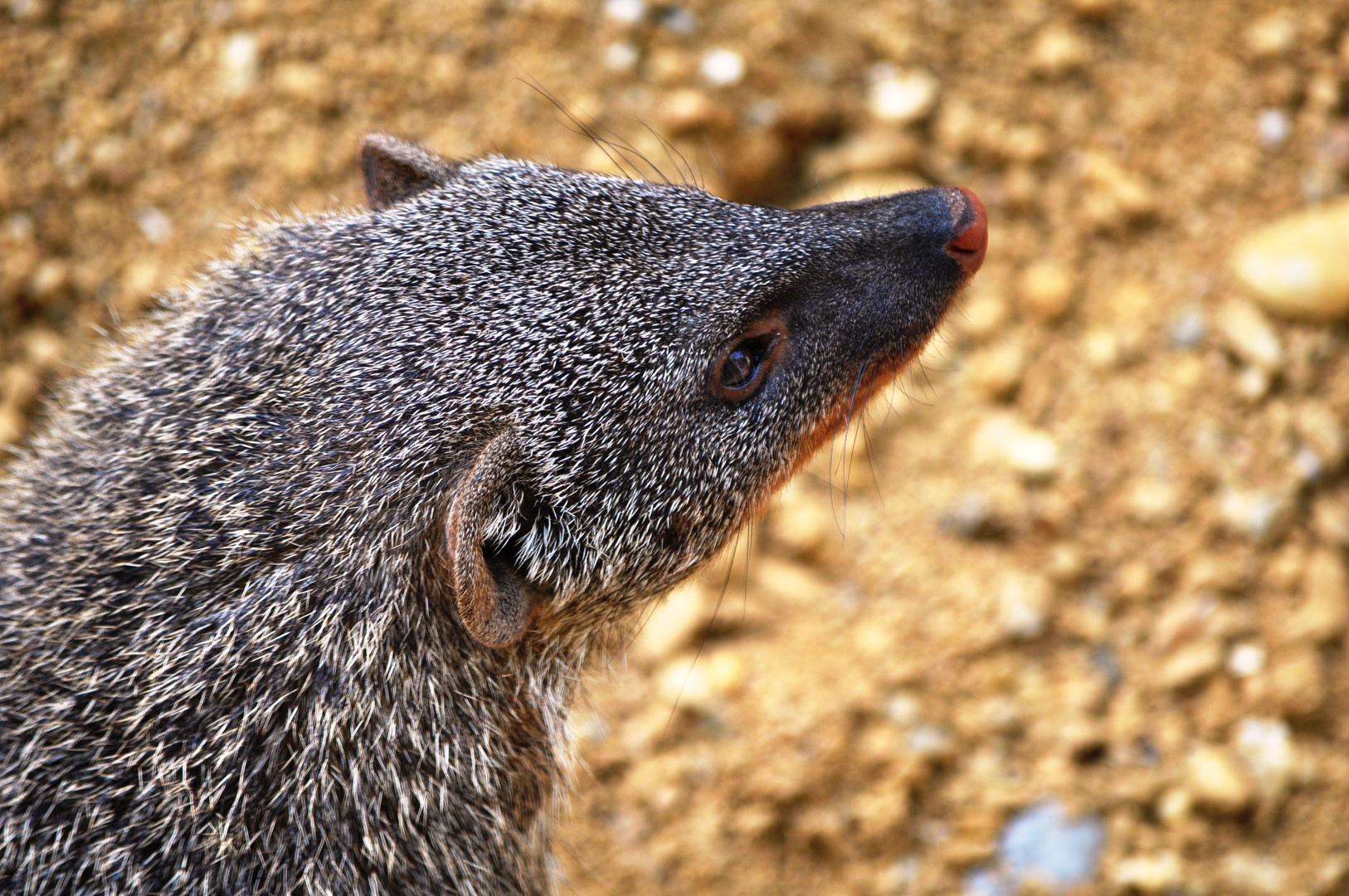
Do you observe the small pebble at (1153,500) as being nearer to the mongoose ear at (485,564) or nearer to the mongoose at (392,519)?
the mongoose at (392,519)

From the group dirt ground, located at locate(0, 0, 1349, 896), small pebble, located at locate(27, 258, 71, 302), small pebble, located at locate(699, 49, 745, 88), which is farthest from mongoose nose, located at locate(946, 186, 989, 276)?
small pebble, located at locate(27, 258, 71, 302)

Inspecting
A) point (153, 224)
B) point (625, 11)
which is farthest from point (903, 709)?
point (153, 224)

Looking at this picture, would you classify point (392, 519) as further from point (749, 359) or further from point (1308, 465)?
point (1308, 465)

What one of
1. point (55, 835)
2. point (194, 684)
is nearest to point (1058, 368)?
point (194, 684)

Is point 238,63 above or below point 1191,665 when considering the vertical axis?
above

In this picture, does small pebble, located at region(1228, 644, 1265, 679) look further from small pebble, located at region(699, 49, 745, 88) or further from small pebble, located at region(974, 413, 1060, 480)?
small pebble, located at region(699, 49, 745, 88)

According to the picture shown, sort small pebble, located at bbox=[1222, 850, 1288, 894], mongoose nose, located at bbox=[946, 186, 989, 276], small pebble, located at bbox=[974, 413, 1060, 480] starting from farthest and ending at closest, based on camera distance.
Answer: small pebble, located at bbox=[974, 413, 1060, 480] < small pebble, located at bbox=[1222, 850, 1288, 894] < mongoose nose, located at bbox=[946, 186, 989, 276]
